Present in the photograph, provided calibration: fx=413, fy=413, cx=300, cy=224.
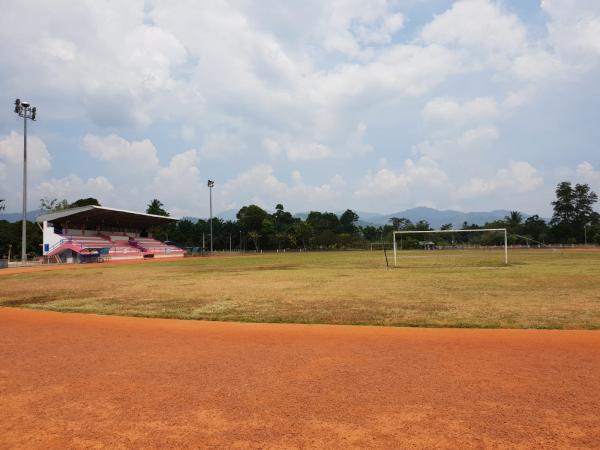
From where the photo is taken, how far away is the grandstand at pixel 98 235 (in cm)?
4906

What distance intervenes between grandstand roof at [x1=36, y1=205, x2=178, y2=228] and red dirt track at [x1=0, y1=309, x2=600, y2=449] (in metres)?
47.0

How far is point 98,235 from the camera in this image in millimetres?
59781

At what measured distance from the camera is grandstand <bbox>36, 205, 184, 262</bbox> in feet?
161

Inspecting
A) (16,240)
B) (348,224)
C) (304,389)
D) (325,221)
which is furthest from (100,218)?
(348,224)

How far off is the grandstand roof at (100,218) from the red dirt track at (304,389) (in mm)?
47019

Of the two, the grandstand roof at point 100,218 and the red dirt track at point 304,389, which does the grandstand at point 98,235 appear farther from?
the red dirt track at point 304,389

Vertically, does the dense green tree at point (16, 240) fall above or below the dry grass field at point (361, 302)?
above

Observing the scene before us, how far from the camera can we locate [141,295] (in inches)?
611

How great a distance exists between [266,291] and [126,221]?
55385 mm

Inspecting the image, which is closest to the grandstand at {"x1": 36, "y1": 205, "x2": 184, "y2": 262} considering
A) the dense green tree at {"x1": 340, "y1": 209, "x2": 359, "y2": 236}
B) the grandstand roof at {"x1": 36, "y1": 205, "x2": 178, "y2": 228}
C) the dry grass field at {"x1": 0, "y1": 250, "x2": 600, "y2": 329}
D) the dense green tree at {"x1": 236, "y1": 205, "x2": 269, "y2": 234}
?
the grandstand roof at {"x1": 36, "y1": 205, "x2": 178, "y2": 228}

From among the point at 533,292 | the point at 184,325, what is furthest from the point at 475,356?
the point at 533,292

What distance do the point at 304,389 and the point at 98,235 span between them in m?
61.8

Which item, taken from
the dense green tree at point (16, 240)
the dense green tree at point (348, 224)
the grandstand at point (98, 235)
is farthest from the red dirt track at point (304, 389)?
the dense green tree at point (348, 224)

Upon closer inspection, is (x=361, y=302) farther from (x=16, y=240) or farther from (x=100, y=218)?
(x=16, y=240)
